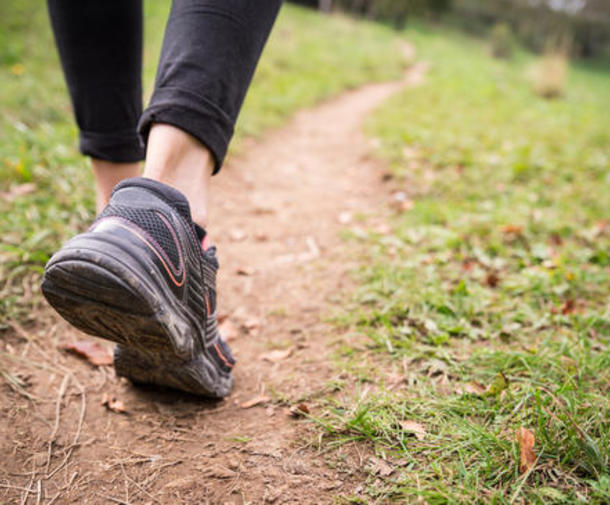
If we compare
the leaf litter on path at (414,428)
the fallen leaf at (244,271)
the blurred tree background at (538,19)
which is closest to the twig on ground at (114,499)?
the leaf litter on path at (414,428)

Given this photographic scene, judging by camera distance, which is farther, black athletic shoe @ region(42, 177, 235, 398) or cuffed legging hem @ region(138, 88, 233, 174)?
cuffed legging hem @ region(138, 88, 233, 174)

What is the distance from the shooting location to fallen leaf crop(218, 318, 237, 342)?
5.11 ft

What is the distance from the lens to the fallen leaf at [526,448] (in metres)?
0.88

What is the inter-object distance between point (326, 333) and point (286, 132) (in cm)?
324

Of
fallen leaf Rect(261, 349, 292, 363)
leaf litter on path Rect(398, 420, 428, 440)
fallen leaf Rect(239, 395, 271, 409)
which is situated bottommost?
fallen leaf Rect(261, 349, 292, 363)

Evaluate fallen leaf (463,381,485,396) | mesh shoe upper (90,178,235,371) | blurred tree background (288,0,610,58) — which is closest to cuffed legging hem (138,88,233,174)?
mesh shoe upper (90,178,235,371)

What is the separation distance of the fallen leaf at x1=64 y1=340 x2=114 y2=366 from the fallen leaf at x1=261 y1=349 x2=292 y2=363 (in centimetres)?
50

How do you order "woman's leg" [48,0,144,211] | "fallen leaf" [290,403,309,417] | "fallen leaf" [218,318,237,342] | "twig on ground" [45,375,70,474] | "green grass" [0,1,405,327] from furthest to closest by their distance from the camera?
1. "green grass" [0,1,405,327]
2. "fallen leaf" [218,318,237,342]
3. "woman's leg" [48,0,144,211]
4. "fallen leaf" [290,403,309,417]
5. "twig on ground" [45,375,70,474]

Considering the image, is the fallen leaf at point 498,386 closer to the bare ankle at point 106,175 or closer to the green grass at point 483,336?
the green grass at point 483,336

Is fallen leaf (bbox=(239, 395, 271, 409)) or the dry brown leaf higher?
fallen leaf (bbox=(239, 395, 271, 409))

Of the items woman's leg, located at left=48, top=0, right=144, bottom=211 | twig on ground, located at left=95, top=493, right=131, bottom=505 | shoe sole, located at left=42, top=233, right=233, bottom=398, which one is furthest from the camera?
woman's leg, located at left=48, top=0, right=144, bottom=211

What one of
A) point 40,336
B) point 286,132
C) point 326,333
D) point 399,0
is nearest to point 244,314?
point 326,333

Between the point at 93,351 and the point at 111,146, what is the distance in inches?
26.7

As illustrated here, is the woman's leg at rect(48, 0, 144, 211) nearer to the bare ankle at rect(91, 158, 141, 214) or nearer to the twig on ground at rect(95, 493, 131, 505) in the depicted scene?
the bare ankle at rect(91, 158, 141, 214)
